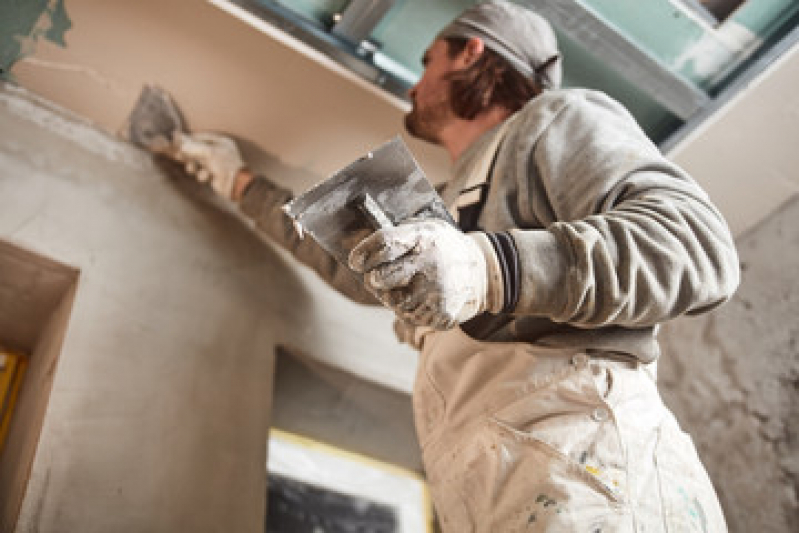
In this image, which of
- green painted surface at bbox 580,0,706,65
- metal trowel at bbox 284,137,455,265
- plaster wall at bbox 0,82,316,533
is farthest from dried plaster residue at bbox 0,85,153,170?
green painted surface at bbox 580,0,706,65

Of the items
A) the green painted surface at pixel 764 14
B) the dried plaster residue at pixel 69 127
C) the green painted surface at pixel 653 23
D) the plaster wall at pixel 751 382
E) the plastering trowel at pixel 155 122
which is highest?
the green painted surface at pixel 764 14

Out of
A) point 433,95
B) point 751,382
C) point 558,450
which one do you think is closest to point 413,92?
point 433,95

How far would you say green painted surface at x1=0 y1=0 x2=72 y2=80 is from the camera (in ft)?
5.17

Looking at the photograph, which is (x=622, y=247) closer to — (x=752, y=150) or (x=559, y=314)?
(x=559, y=314)

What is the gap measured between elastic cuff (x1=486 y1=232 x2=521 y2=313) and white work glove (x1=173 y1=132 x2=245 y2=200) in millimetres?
1106

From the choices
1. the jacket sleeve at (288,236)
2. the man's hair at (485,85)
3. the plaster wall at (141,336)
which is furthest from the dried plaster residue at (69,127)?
the man's hair at (485,85)

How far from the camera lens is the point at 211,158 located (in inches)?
72.0

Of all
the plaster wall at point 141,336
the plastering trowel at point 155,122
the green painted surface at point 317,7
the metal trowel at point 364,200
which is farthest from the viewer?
the plastering trowel at point 155,122

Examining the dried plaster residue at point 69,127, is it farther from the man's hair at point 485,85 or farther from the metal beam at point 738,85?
the metal beam at point 738,85

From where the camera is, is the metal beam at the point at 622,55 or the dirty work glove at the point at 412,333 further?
the metal beam at the point at 622,55

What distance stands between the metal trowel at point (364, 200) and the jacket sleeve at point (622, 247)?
175 millimetres

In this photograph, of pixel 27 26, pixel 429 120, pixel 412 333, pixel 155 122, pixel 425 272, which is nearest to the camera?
pixel 425 272

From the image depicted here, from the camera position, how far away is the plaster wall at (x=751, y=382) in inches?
69.3

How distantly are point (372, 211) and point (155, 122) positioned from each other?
1139mm
